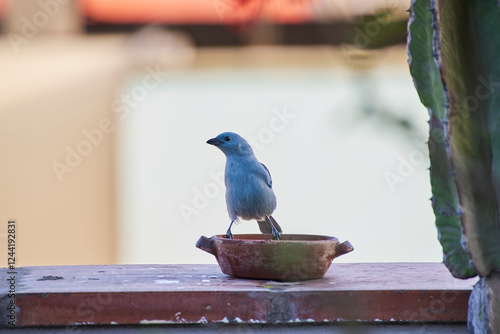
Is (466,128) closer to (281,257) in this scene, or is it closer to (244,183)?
(281,257)

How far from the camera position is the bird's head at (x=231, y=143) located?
2.29m

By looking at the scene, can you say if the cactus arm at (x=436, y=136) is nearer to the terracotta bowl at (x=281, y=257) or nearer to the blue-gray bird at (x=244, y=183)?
the terracotta bowl at (x=281, y=257)

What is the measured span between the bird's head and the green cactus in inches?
34.0

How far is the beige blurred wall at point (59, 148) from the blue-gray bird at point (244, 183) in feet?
6.01

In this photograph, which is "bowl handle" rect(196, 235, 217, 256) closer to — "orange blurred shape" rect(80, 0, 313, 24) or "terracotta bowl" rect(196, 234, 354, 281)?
"terracotta bowl" rect(196, 234, 354, 281)

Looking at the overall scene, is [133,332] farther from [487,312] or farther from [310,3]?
[310,3]

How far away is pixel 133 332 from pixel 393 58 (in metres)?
1.32

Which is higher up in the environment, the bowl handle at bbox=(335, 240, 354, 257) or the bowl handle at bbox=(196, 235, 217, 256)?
the bowl handle at bbox=(196, 235, 217, 256)

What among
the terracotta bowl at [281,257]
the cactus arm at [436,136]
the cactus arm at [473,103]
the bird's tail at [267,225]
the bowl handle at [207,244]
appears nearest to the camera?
the cactus arm at [473,103]

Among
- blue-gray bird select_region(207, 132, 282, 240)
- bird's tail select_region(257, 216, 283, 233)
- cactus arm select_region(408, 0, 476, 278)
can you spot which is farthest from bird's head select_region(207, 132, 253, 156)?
cactus arm select_region(408, 0, 476, 278)

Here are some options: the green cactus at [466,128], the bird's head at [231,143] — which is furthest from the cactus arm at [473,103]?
the bird's head at [231,143]

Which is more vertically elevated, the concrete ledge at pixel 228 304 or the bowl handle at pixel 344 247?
the bowl handle at pixel 344 247

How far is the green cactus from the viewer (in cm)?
133

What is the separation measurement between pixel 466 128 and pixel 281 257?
2.26 feet
